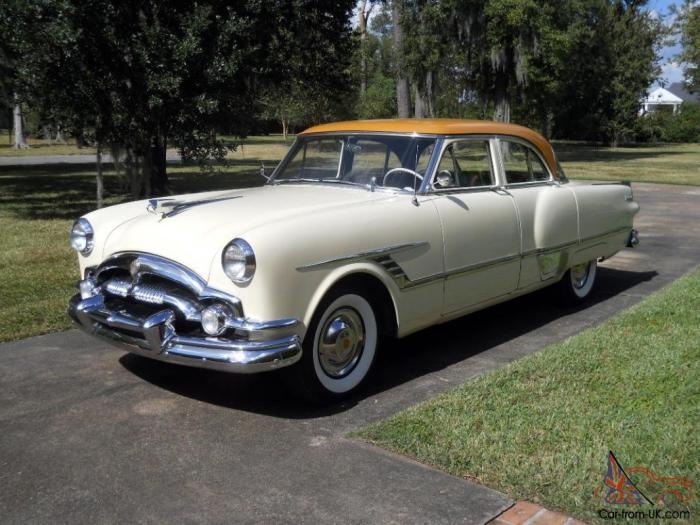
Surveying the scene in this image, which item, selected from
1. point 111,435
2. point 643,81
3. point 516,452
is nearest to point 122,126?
point 111,435

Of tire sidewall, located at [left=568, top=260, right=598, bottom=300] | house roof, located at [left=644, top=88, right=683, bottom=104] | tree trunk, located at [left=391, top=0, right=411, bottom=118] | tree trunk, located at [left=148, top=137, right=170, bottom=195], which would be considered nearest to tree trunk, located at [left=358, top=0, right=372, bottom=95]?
tree trunk, located at [left=391, top=0, right=411, bottom=118]

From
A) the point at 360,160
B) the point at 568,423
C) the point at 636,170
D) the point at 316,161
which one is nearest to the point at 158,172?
the point at 316,161

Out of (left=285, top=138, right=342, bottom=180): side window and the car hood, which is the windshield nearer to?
(left=285, top=138, right=342, bottom=180): side window

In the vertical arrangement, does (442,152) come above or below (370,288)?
→ above

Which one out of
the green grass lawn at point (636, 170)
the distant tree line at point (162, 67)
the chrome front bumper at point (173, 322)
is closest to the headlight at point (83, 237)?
the chrome front bumper at point (173, 322)

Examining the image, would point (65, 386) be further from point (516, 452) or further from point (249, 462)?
point (516, 452)

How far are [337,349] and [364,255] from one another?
0.55 metres

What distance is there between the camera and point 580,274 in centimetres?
665

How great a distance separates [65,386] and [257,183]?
14111mm

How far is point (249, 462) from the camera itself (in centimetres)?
353

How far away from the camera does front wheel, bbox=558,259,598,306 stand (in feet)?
21.1

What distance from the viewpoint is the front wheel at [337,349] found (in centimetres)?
406

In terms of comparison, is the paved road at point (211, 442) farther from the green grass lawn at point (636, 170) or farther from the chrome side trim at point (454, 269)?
the green grass lawn at point (636, 170)

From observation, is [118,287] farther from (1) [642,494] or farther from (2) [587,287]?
(2) [587,287]
